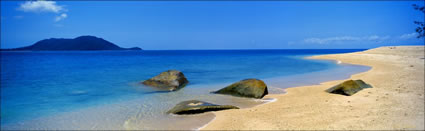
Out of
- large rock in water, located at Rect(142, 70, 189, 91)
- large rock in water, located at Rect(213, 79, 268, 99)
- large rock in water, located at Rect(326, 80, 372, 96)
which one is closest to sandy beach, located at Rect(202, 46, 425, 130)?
large rock in water, located at Rect(326, 80, 372, 96)

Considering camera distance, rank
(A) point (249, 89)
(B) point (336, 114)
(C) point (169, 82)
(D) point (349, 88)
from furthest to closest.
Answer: (C) point (169, 82)
(A) point (249, 89)
(D) point (349, 88)
(B) point (336, 114)

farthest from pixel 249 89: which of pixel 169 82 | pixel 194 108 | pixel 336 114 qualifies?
pixel 169 82

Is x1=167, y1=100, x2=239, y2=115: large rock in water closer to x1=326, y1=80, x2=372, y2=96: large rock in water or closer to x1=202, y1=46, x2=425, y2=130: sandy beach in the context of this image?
x1=202, y1=46, x2=425, y2=130: sandy beach

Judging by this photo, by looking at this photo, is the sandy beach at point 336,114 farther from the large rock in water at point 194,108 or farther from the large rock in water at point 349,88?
the large rock in water at point 349,88

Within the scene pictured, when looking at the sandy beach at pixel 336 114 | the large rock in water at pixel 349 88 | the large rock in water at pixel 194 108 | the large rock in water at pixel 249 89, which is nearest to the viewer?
the sandy beach at pixel 336 114

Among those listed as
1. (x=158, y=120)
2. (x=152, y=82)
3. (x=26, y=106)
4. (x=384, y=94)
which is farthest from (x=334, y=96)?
(x=26, y=106)

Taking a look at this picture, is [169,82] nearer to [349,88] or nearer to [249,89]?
[249,89]

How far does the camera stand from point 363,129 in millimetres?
5051

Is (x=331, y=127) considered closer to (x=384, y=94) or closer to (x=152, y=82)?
(x=384, y=94)

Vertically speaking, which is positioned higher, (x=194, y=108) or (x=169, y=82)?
Result: (x=169, y=82)

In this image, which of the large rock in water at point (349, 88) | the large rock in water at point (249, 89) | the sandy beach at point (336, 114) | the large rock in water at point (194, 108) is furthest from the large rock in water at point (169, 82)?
the large rock in water at point (349, 88)

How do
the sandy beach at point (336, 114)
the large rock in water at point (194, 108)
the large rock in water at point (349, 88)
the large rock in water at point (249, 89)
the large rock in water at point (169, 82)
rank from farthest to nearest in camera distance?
the large rock in water at point (169, 82) < the large rock in water at point (249, 89) < the large rock in water at point (349, 88) < the large rock in water at point (194, 108) < the sandy beach at point (336, 114)

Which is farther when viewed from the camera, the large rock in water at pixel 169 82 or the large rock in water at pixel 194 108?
the large rock in water at pixel 169 82

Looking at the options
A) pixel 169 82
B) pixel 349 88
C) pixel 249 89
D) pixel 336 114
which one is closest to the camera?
pixel 336 114
